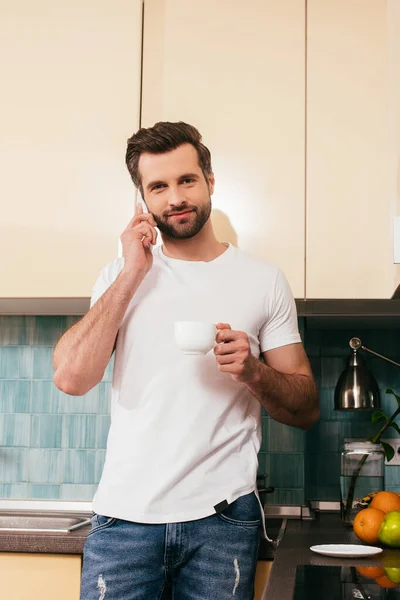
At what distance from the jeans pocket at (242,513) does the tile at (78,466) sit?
95 centimetres

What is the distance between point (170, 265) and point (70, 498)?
3.29ft

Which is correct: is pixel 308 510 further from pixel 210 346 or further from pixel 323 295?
pixel 210 346

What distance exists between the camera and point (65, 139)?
2.08 meters

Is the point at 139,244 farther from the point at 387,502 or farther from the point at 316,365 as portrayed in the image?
the point at 316,365

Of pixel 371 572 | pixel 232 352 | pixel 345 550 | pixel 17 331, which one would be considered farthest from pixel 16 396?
pixel 371 572

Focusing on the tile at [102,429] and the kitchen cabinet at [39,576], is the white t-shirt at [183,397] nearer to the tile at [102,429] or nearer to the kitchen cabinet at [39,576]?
the kitchen cabinet at [39,576]

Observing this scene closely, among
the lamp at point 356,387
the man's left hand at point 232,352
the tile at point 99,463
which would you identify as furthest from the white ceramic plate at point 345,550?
the tile at point 99,463

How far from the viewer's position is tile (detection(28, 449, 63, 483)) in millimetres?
2387

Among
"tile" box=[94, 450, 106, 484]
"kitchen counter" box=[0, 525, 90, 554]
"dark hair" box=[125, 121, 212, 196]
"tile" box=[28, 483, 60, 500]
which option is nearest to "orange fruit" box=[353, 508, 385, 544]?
"kitchen counter" box=[0, 525, 90, 554]

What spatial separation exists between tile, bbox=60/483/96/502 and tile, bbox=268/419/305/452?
56 cm

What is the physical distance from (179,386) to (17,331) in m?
1.06

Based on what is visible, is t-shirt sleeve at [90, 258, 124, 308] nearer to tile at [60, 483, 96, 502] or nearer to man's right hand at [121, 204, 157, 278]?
man's right hand at [121, 204, 157, 278]

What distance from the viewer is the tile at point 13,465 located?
7.87ft

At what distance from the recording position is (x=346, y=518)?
2.02m
